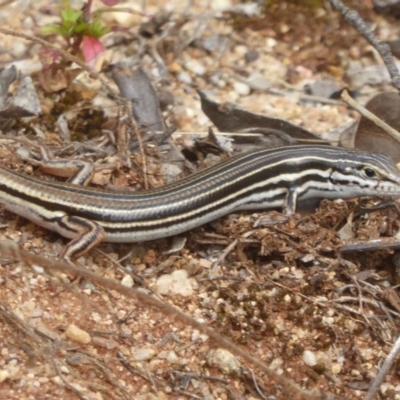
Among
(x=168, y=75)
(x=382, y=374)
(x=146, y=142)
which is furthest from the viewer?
(x=168, y=75)

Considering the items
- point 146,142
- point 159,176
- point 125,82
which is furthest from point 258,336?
point 125,82

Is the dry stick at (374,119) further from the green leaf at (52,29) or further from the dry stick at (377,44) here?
the green leaf at (52,29)

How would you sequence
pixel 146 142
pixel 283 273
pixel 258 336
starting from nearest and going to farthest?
pixel 258 336, pixel 283 273, pixel 146 142

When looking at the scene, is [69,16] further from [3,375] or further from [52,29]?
[3,375]

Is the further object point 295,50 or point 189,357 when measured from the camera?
point 295,50

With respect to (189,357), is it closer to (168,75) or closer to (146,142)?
(146,142)

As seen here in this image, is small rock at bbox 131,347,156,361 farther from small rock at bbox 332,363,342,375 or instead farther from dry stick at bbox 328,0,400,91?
dry stick at bbox 328,0,400,91

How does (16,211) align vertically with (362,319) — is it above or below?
above
